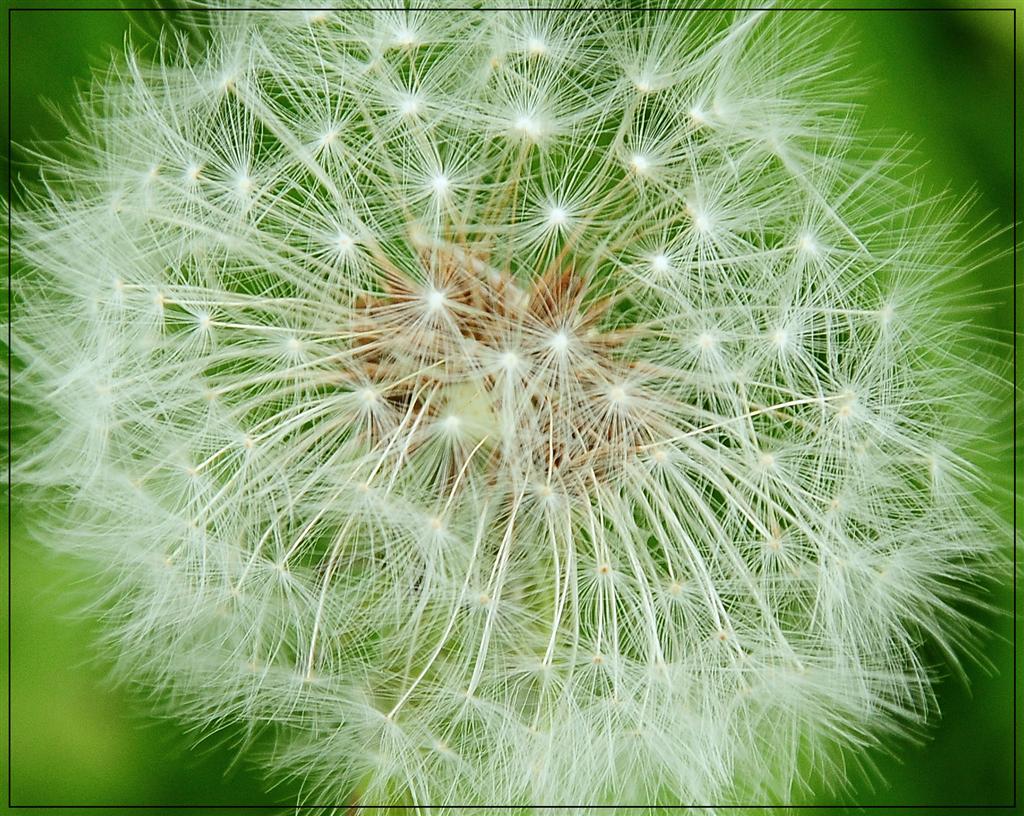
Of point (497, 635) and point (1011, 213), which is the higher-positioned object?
point (1011, 213)

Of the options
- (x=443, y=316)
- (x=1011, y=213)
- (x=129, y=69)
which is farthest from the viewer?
(x=1011, y=213)

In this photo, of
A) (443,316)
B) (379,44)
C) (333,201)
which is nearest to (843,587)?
(443,316)

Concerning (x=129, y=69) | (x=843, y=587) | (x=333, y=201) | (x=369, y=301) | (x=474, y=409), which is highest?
(x=129, y=69)

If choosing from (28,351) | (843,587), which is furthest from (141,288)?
(843,587)

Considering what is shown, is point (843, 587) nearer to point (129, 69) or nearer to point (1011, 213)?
point (1011, 213)

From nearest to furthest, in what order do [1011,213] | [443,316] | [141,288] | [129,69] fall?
1. [443,316]
2. [141,288]
3. [129,69]
4. [1011,213]

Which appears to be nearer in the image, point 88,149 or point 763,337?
point 763,337

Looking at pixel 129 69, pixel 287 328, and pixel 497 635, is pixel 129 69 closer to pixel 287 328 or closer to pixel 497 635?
pixel 287 328
